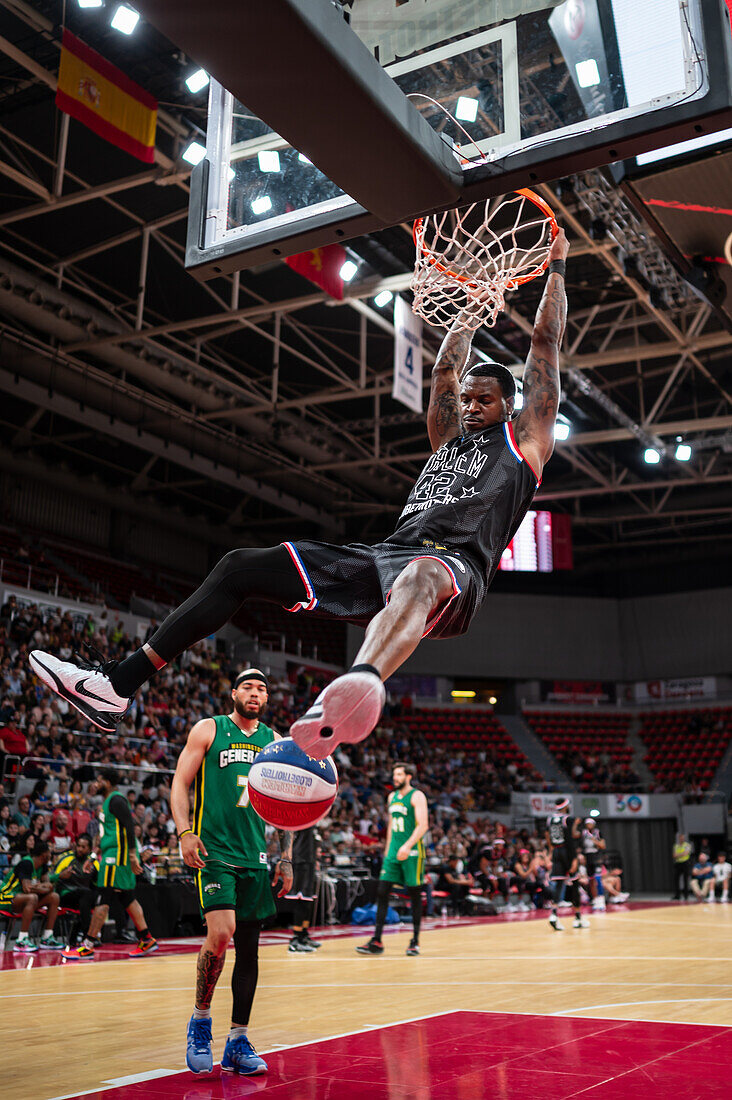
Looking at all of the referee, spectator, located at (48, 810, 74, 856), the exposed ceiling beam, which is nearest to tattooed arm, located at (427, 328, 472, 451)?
the referee

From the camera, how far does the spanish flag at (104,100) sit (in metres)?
11.5

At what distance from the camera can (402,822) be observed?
11578 millimetres

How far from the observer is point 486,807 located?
27.4 meters

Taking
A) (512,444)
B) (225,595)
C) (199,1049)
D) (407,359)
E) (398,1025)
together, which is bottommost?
(398,1025)

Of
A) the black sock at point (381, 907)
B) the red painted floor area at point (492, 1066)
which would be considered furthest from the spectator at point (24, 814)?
the red painted floor area at point (492, 1066)

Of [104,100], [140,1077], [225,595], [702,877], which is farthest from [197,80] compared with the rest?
[702,877]

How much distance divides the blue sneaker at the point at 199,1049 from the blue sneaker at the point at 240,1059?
0.26 feet

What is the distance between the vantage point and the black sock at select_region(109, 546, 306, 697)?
13.2 feet

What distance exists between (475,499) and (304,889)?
829 cm

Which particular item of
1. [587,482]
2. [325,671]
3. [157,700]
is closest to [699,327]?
[587,482]

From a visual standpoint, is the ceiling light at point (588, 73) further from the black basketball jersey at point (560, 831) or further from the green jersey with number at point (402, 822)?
the black basketball jersey at point (560, 831)

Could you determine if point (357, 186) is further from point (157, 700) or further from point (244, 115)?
point (157, 700)

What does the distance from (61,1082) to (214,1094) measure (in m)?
Result: 0.72

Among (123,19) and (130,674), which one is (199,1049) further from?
(123,19)
